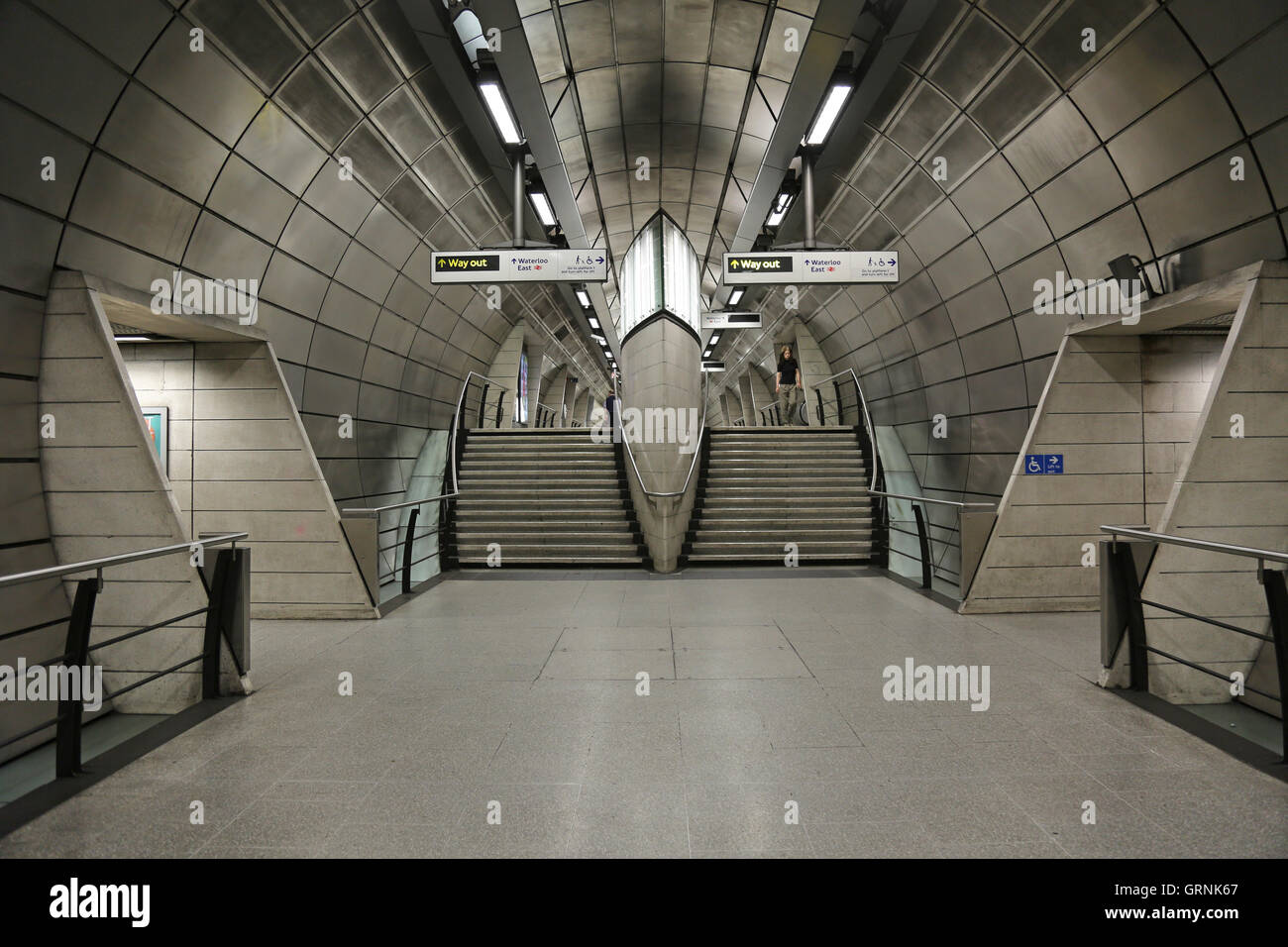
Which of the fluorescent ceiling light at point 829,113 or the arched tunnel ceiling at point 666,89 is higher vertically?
Answer: the arched tunnel ceiling at point 666,89

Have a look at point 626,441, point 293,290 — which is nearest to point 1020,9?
point 626,441

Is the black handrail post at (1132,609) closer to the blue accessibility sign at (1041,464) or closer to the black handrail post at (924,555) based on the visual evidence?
the blue accessibility sign at (1041,464)

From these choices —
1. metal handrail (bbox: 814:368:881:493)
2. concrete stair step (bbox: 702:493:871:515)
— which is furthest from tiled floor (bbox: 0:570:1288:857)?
metal handrail (bbox: 814:368:881:493)

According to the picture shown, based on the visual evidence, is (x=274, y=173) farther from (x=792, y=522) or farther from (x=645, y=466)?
(x=792, y=522)

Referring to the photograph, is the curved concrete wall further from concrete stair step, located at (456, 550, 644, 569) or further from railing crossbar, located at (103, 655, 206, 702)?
railing crossbar, located at (103, 655, 206, 702)

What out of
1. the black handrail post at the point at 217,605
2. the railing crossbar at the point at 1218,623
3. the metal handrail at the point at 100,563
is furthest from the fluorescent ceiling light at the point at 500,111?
the railing crossbar at the point at 1218,623

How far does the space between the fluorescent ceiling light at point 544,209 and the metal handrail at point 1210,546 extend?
8747mm

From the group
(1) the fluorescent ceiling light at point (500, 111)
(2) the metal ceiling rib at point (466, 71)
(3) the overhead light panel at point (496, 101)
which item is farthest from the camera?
(1) the fluorescent ceiling light at point (500, 111)

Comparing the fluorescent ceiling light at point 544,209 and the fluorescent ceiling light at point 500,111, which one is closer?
the fluorescent ceiling light at point 500,111

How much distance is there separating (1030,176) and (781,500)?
5.18 metres

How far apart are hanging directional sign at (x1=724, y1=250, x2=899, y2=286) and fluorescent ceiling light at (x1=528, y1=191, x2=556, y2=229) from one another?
11.4 feet

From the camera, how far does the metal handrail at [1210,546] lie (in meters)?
2.90

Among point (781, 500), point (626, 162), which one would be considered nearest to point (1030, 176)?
point (781, 500)

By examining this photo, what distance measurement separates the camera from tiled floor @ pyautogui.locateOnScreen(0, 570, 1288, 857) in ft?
7.70
